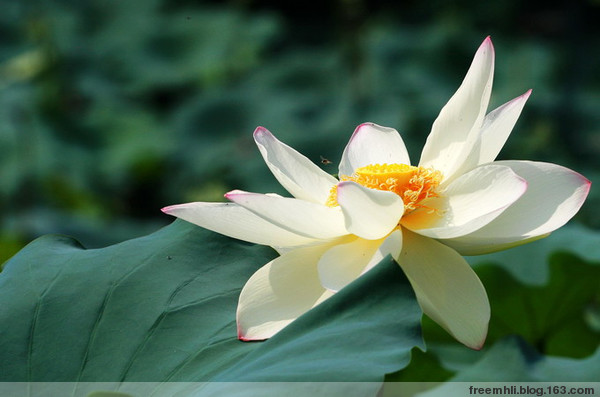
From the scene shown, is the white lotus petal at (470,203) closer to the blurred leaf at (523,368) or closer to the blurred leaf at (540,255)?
the blurred leaf at (523,368)

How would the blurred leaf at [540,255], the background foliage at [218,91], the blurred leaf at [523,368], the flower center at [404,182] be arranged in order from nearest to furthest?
the flower center at [404,182], the blurred leaf at [523,368], the blurred leaf at [540,255], the background foliage at [218,91]

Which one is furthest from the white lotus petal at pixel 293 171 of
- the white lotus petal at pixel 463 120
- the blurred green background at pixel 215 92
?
the blurred green background at pixel 215 92

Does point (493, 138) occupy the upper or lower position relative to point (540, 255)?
upper

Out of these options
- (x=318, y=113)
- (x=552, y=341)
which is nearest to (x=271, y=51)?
(x=318, y=113)

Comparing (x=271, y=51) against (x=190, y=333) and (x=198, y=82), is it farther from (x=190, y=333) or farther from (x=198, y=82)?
(x=190, y=333)

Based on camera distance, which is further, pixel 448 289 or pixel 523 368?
pixel 523 368

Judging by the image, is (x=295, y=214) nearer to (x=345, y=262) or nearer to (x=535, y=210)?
(x=345, y=262)

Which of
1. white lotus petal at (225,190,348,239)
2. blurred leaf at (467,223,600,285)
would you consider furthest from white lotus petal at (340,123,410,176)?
blurred leaf at (467,223,600,285)

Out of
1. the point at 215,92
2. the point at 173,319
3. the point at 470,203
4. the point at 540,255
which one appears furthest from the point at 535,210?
the point at 215,92
